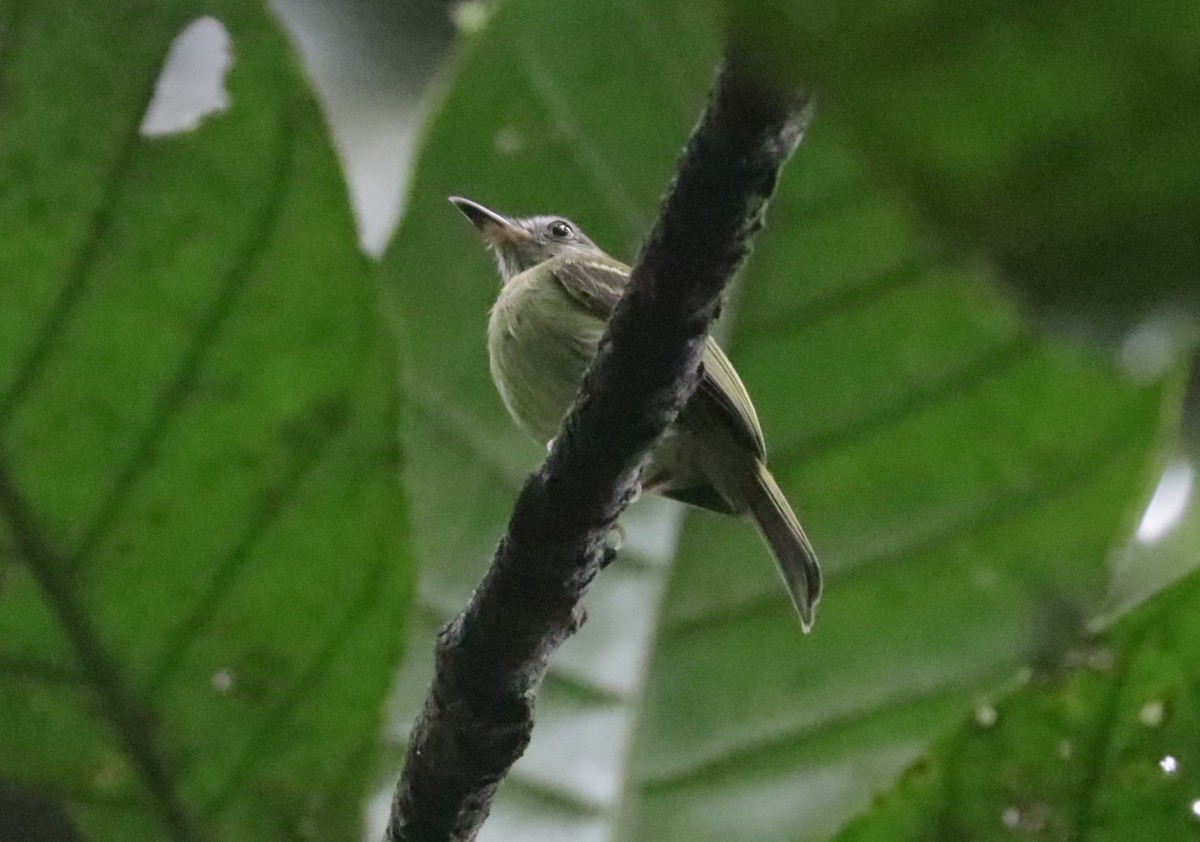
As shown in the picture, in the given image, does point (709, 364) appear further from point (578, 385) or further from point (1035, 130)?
point (1035, 130)

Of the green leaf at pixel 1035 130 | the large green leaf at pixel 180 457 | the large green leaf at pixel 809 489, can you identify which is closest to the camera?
the green leaf at pixel 1035 130

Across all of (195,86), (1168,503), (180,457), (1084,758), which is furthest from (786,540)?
(195,86)

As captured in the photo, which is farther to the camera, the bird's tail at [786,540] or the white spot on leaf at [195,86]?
the bird's tail at [786,540]

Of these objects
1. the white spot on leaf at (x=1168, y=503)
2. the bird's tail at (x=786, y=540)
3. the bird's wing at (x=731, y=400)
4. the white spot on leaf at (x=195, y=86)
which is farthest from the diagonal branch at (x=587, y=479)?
the white spot on leaf at (x=1168, y=503)

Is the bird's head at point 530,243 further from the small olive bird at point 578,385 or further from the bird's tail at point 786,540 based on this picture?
the bird's tail at point 786,540

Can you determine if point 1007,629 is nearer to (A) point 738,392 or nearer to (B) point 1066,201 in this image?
(A) point 738,392

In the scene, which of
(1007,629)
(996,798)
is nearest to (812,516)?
(1007,629)
